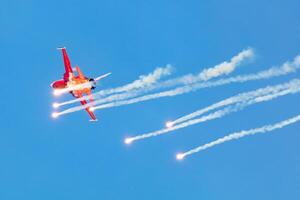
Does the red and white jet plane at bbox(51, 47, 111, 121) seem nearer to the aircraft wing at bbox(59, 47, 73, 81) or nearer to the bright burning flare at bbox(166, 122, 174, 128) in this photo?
the aircraft wing at bbox(59, 47, 73, 81)

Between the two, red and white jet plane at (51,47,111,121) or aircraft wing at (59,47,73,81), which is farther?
aircraft wing at (59,47,73,81)

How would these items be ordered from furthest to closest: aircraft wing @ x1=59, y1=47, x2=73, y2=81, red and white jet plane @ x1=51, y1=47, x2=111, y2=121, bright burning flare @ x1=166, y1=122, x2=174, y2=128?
1. aircraft wing @ x1=59, y1=47, x2=73, y2=81
2. red and white jet plane @ x1=51, y1=47, x2=111, y2=121
3. bright burning flare @ x1=166, y1=122, x2=174, y2=128

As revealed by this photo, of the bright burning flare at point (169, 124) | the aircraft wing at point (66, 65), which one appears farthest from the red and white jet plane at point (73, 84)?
the bright burning flare at point (169, 124)

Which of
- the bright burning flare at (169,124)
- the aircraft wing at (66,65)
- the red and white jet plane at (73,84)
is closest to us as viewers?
the bright burning flare at (169,124)

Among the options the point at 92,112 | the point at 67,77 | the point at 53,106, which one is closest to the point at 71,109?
the point at 53,106

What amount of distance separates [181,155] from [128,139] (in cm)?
770

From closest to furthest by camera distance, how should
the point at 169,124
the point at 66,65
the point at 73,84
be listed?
the point at 169,124 → the point at 73,84 → the point at 66,65

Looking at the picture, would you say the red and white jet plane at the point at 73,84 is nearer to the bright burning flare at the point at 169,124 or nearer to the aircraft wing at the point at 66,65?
the aircraft wing at the point at 66,65

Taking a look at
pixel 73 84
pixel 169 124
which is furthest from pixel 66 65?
pixel 169 124

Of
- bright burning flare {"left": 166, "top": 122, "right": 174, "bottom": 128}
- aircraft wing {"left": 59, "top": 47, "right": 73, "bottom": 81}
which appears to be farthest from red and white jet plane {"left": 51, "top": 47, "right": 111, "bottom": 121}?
bright burning flare {"left": 166, "top": 122, "right": 174, "bottom": 128}

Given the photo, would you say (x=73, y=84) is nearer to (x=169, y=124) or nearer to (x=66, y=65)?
(x=66, y=65)

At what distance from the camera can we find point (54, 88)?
316 ft

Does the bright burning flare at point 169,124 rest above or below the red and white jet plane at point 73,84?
below

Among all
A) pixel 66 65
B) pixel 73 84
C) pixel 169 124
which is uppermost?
pixel 66 65
